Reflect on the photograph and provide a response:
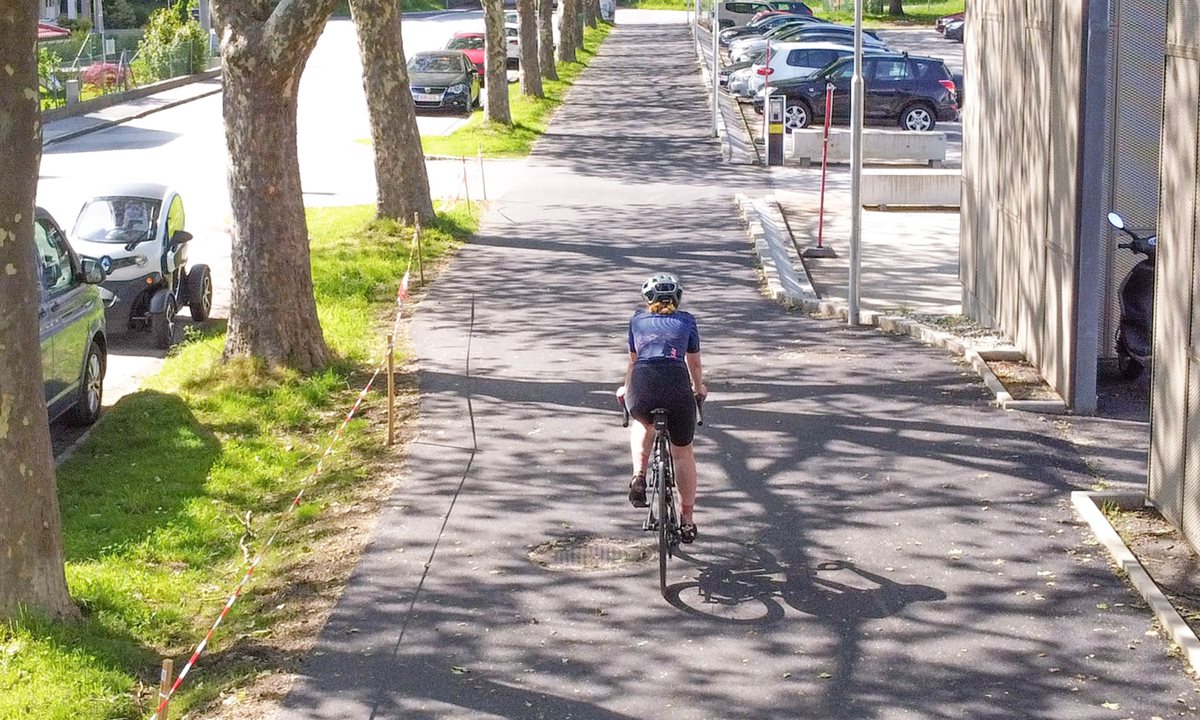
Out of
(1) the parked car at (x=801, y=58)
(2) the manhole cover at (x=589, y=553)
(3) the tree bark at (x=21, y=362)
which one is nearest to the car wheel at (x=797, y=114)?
(1) the parked car at (x=801, y=58)

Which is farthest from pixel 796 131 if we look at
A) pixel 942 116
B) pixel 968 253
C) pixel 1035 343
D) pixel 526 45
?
pixel 1035 343

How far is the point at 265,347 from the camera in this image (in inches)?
550

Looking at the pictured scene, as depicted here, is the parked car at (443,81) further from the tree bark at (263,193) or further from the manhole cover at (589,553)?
the manhole cover at (589,553)

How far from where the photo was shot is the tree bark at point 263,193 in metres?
13.8

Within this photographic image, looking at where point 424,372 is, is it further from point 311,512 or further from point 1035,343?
point 1035,343

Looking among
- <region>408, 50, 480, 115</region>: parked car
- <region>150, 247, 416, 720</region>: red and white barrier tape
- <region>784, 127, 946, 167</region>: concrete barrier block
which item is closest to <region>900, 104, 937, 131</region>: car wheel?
<region>784, 127, 946, 167</region>: concrete barrier block

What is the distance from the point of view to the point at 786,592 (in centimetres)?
878

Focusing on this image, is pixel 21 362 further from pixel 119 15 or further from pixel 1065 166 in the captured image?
pixel 119 15

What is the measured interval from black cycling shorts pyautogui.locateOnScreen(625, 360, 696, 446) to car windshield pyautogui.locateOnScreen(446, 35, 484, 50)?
42.8 m

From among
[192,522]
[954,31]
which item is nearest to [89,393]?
[192,522]

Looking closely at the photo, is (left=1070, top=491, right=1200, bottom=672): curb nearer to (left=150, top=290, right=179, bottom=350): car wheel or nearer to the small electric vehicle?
(left=150, top=290, right=179, bottom=350): car wheel

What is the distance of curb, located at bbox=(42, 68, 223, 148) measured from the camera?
37938 millimetres

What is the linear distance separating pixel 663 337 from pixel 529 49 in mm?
33454

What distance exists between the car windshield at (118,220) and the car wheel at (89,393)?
11.7 ft
